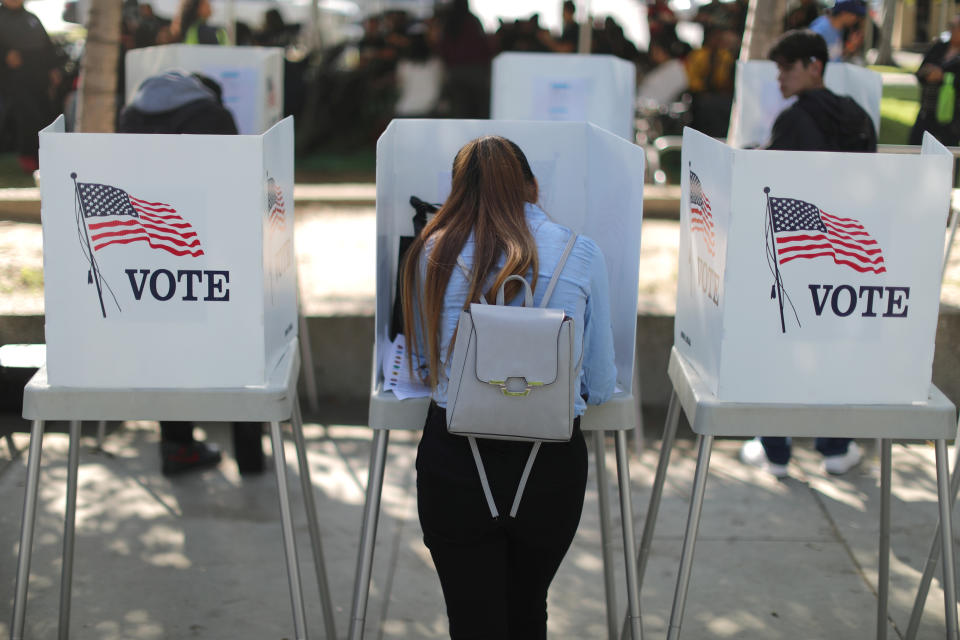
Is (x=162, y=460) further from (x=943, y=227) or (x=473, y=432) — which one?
(x=943, y=227)

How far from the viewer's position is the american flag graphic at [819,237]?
2.28 metres

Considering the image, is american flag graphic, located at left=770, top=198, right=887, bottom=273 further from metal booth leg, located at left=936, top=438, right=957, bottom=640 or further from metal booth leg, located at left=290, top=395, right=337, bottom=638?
metal booth leg, located at left=290, top=395, right=337, bottom=638

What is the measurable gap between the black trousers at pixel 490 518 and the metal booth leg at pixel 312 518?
509 mm

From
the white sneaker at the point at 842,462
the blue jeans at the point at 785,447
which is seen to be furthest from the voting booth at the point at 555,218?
the white sneaker at the point at 842,462

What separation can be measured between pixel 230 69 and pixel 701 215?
294 centimetres

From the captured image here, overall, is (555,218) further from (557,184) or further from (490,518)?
(490,518)

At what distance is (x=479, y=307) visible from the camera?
2068mm

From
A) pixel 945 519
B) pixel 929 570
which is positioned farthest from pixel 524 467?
pixel 929 570

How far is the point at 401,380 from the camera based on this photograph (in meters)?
2.49

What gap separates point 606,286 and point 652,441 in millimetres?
2510

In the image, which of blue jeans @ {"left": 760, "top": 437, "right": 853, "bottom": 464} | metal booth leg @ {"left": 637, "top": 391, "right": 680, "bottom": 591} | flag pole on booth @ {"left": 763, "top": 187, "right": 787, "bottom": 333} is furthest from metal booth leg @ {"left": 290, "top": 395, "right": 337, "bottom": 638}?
blue jeans @ {"left": 760, "top": 437, "right": 853, "bottom": 464}

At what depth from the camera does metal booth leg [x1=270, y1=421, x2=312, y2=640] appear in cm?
241

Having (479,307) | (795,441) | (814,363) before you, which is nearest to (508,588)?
(479,307)

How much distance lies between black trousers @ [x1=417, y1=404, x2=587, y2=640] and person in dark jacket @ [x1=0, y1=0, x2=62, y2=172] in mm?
5210
